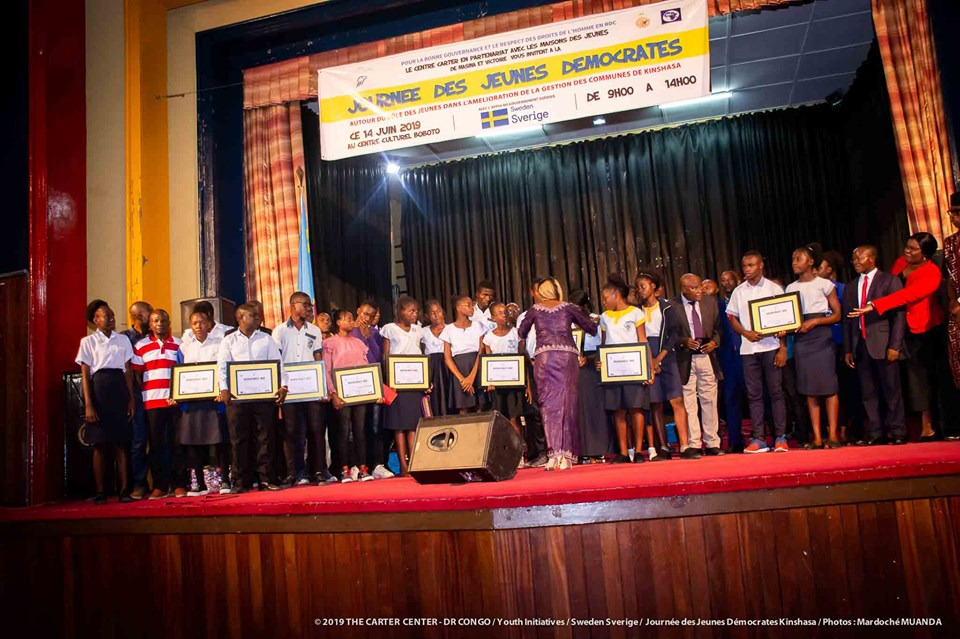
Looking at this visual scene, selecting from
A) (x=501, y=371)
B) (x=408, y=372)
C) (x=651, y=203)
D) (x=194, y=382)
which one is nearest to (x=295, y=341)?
(x=194, y=382)

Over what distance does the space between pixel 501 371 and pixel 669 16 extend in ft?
11.3

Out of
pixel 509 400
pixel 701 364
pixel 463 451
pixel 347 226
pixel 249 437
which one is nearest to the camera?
pixel 463 451

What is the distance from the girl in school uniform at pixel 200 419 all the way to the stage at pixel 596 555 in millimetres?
1630

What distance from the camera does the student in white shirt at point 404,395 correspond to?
6637 mm

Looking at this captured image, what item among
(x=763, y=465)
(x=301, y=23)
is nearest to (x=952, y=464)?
(x=763, y=465)

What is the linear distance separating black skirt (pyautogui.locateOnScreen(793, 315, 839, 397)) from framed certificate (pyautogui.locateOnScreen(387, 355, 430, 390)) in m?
3.15

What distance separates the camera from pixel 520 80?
6.71 m

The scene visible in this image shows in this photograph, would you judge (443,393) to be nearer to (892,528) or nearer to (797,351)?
(797,351)

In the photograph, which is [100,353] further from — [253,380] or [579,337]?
[579,337]

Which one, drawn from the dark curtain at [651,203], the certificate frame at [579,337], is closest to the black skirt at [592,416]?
the certificate frame at [579,337]

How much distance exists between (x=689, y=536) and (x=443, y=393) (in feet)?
12.8

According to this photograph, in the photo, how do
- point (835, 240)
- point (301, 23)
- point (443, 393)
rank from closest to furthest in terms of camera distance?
point (443, 393) → point (301, 23) → point (835, 240)

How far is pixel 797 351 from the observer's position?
5.96 meters

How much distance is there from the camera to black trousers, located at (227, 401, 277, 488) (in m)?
5.82
